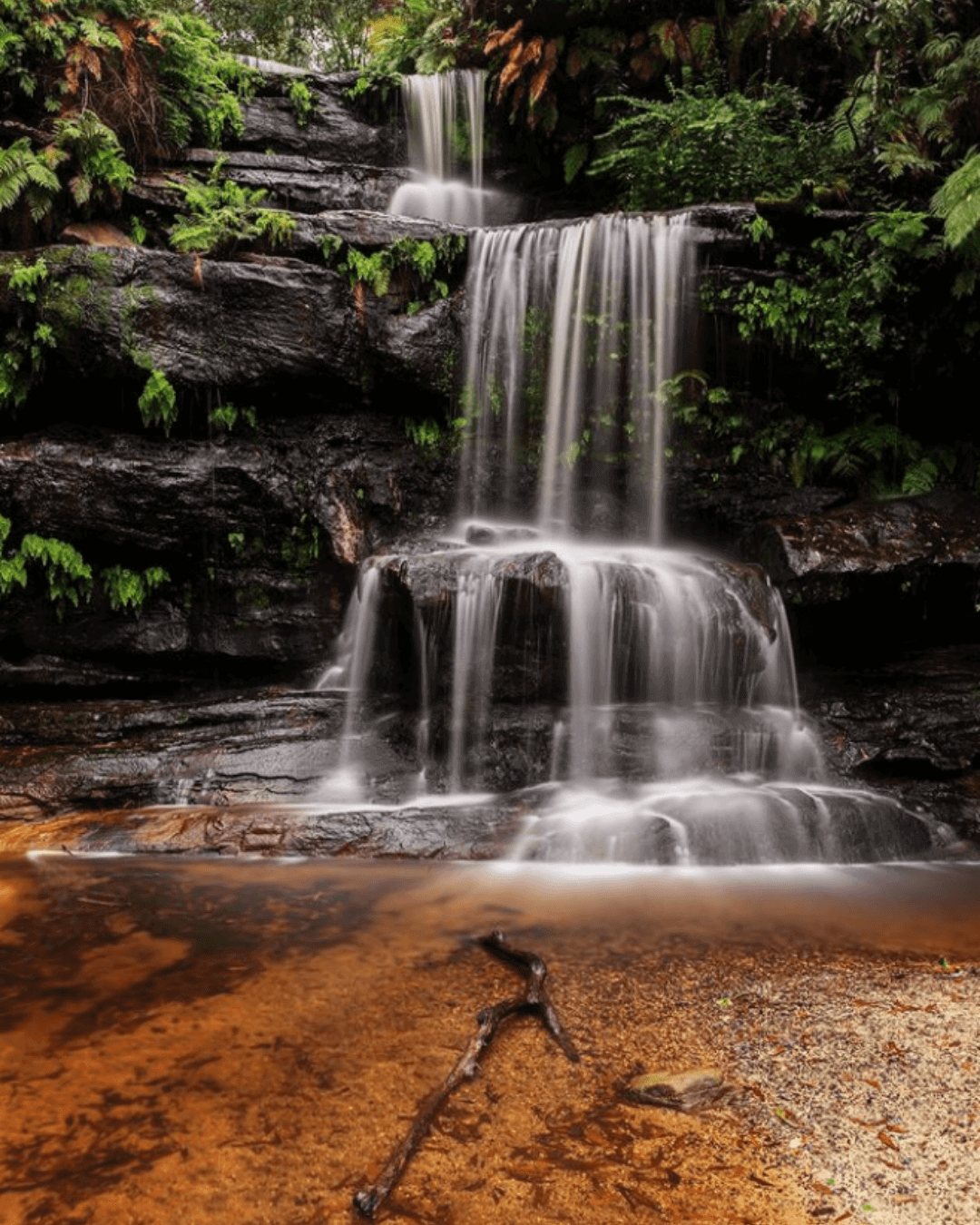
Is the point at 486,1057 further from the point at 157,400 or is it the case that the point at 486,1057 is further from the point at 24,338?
the point at 24,338

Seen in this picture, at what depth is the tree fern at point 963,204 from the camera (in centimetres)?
741

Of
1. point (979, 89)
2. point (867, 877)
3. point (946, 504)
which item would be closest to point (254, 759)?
point (867, 877)

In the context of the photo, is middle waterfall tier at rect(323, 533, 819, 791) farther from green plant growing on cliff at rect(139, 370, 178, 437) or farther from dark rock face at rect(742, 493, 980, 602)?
green plant growing on cliff at rect(139, 370, 178, 437)

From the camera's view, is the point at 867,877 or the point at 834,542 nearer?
the point at 867,877

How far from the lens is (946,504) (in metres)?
8.21

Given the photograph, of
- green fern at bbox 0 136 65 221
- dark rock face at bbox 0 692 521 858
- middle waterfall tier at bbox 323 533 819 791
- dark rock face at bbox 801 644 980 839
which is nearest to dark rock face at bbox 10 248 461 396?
green fern at bbox 0 136 65 221

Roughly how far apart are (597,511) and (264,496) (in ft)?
12.8

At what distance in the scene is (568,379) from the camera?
9781 millimetres

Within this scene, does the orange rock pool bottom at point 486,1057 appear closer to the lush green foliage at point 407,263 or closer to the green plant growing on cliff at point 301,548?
the green plant growing on cliff at point 301,548

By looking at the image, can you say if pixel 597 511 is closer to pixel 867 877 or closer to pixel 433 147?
pixel 867 877

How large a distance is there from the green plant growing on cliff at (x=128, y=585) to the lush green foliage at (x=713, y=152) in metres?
7.92

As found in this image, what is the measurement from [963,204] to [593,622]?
5.25 metres

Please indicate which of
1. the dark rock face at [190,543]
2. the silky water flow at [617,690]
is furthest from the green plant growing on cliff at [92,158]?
the silky water flow at [617,690]

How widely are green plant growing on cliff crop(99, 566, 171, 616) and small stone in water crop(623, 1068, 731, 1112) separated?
7158mm
